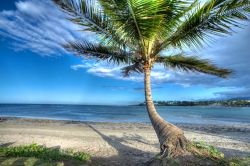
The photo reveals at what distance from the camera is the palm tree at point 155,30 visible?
553cm

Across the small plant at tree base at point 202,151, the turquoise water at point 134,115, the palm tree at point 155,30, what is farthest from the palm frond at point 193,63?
the turquoise water at point 134,115

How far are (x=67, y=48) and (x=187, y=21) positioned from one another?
13.5 ft

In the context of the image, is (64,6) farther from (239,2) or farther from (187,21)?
(239,2)

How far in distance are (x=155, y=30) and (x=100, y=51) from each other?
2.52m

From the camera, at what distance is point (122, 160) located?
719 centimetres

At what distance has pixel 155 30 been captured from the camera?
5.96 meters

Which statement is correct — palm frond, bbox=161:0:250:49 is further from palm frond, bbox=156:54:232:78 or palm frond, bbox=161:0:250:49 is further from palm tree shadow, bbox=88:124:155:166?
palm tree shadow, bbox=88:124:155:166

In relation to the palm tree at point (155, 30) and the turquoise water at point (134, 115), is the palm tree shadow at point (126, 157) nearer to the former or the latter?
the palm tree at point (155, 30)

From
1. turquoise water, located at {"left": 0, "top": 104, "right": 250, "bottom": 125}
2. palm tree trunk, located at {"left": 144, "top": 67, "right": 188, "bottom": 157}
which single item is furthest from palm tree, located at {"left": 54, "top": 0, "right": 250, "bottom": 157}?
turquoise water, located at {"left": 0, "top": 104, "right": 250, "bottom": 125}

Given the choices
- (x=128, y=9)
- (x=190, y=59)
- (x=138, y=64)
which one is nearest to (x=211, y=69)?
(x=190, y=59)

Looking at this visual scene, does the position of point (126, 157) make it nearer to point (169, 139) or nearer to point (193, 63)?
point (169, 139)

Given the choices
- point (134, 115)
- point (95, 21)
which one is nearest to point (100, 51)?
point (95, 21)

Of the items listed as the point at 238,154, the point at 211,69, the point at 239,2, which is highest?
the point at 239,2

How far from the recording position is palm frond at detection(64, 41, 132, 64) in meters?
7.75
